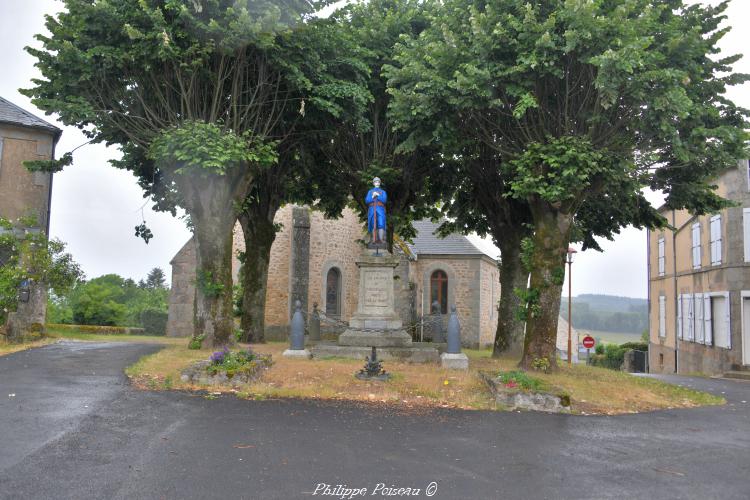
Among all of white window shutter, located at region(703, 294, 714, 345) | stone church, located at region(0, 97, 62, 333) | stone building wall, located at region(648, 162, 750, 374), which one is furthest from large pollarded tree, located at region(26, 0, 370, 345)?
white window shutter, located at region(703, 294, 714, 345)

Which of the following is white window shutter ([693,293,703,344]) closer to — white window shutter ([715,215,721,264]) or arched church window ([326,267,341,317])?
white window shutter ([715,215,721,264])

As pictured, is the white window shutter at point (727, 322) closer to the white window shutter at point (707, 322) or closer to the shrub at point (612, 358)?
the white window shutter at point (707, 322)

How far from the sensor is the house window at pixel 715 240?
19500mm

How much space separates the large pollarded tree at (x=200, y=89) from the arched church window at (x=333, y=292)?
34.6 feet

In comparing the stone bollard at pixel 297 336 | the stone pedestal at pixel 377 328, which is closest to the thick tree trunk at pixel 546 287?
the stone pedestal at pixel 377 328

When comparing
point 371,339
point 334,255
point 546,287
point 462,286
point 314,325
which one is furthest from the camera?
point 462,286

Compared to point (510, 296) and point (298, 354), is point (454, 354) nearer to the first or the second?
point (298, 354)

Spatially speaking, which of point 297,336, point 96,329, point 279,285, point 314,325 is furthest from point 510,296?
point 96,329

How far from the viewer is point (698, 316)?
20.9 metres

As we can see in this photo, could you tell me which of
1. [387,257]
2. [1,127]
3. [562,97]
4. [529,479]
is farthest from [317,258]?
[529,479]

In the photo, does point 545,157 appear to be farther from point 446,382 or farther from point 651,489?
point 651,489

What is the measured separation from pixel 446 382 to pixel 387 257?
16.0ft

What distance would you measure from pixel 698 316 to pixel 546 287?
43.0 feet

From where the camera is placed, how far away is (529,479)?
4785 millimetres
